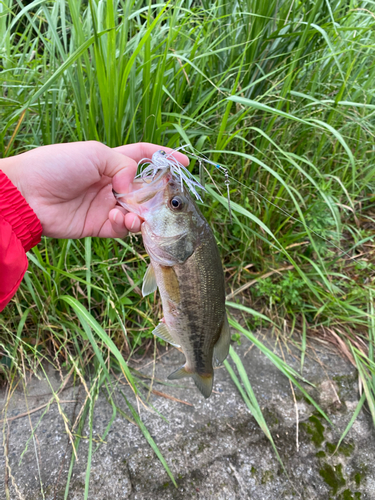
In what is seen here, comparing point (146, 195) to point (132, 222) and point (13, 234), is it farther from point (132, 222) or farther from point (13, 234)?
point (13, 234)

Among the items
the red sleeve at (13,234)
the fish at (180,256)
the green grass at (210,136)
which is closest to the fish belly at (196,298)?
the fish at (180,256)

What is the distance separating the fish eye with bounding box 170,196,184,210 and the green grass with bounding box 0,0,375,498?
1.84ft

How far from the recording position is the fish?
4.14ft

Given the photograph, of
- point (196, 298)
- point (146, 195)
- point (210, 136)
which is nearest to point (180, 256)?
point (196, 298)

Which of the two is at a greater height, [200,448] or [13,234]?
[13,234]

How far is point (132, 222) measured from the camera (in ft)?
4.64

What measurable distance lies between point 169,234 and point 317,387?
1829 mm

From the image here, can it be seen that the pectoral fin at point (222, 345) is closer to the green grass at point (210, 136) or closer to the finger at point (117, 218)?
the green grass at point (210, 136)

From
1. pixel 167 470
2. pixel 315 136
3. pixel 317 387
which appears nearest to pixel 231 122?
pixel 315 136

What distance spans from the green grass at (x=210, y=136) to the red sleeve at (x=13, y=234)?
349 mm

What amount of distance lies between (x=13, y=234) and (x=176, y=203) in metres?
0.79

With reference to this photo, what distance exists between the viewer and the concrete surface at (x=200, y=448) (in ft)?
5.47

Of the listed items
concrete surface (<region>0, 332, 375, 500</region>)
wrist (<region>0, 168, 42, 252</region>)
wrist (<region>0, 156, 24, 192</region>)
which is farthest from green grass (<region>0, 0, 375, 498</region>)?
wrist (<region>0, 156, 24, 192</region>)

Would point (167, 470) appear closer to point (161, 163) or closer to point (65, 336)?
point (65, 336)
